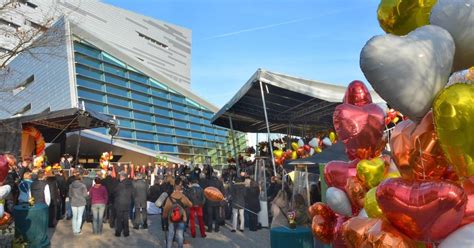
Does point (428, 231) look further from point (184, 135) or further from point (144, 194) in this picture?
point (184, 135)

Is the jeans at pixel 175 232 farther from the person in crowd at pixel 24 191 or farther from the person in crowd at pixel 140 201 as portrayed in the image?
the person in crowd at pixel 24 191

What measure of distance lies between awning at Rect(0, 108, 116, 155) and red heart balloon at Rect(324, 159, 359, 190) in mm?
12859

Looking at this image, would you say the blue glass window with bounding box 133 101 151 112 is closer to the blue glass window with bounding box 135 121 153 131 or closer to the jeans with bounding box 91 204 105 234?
the blue glass window with bounding box 135 121 153 131

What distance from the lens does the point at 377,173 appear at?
151 inches

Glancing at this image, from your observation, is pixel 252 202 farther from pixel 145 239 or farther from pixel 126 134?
pixel 126 134

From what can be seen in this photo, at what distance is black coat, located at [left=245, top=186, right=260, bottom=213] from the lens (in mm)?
11648

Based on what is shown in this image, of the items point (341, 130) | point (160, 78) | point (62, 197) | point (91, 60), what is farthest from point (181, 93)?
point (341, 130)

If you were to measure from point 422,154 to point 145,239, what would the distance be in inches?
361

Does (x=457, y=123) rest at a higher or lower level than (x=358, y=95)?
lower

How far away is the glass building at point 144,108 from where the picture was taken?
1671 inches

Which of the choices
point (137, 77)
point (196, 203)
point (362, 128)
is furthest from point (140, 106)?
point (362, 128)

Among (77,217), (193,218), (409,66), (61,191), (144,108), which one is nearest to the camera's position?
(409,66)

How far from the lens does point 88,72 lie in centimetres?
4219

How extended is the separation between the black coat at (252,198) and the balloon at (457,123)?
9641 mm
